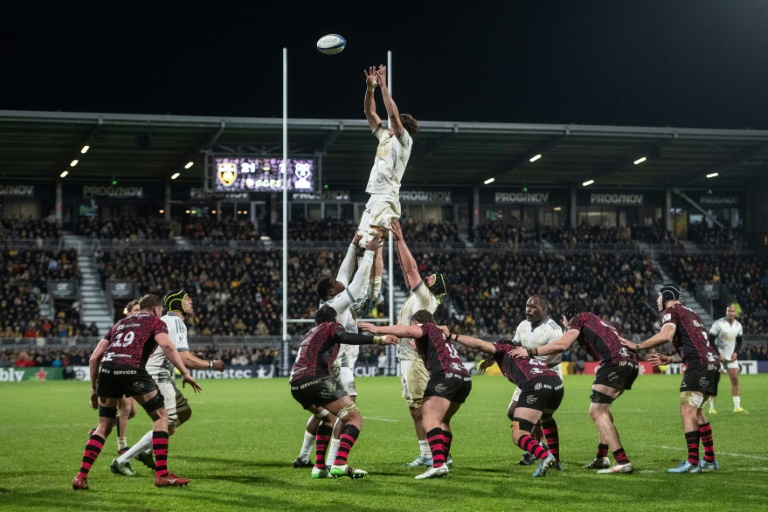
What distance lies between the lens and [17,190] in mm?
53969

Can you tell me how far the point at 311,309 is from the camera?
47.3 m

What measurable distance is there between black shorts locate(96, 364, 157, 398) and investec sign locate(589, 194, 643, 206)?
174 ft

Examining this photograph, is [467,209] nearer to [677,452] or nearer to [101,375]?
[677,452]

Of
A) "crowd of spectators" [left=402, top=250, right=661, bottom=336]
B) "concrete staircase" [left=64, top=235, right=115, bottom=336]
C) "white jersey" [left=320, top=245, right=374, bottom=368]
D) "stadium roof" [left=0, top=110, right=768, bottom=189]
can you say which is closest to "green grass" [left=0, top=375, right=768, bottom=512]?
"white jersey" [left=320, top=245, right=374, bottom=368]

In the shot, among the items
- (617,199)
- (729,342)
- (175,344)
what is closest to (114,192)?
(617,199)

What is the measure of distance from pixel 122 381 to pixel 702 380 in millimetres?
7056

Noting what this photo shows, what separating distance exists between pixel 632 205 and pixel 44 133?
118ft

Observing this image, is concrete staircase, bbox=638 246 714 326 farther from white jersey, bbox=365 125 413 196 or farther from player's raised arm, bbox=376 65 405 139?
player's raised arm, bbox=376 65 405 139

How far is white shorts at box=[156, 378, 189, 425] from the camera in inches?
500

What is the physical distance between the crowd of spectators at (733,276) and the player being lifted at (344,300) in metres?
43.7

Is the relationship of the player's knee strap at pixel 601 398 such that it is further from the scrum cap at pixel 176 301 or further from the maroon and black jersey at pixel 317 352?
the scrum cap at pixel 176 301

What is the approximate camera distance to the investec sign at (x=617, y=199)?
61.2m

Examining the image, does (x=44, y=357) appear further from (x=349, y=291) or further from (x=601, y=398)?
(x=601, y=398)

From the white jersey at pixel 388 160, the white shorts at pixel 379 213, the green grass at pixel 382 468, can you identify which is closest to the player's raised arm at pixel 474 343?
the green grass at pixel 382 468
